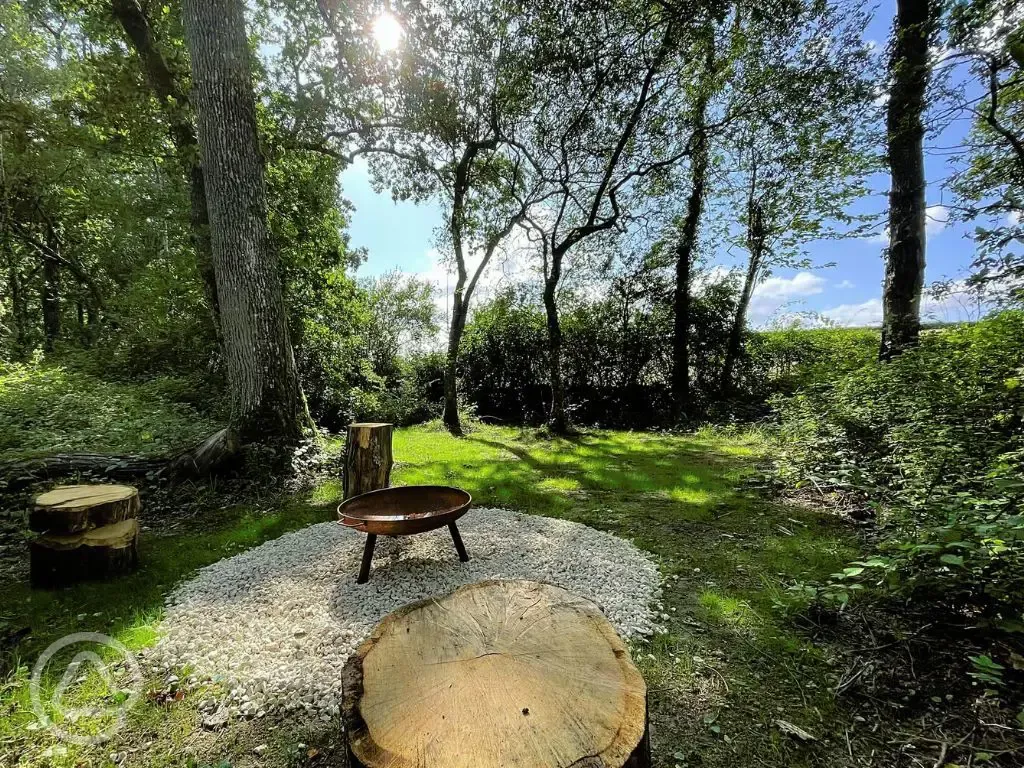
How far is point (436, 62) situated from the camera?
6.52 metres

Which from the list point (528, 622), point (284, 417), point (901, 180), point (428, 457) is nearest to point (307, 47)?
point (284, 417)

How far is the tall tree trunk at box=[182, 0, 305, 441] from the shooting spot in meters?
4.30

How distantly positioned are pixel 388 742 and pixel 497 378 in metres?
9.13

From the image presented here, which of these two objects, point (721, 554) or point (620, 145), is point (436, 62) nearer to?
point (620, 145)

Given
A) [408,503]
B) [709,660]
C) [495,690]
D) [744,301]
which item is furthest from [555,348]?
[495,690]

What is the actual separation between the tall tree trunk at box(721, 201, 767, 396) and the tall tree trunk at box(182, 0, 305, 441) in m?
8.16

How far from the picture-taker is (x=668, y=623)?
2076mm

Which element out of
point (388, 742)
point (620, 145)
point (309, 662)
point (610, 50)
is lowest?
point (309, 662)

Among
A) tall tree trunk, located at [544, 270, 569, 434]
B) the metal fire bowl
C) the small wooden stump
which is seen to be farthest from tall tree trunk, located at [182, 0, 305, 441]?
tall tree trunk, located at [544, 270, 569, 434]

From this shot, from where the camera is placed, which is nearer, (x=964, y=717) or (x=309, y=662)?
(x=964, y=717)

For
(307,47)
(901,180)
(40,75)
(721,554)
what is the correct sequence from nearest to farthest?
(721,554) < (901,180) < (307,47) < (40,75)

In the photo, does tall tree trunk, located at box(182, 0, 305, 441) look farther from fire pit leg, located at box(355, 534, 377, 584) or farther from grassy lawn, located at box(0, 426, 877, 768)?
fire pit leg, located at box(355, 534, 377, 584)

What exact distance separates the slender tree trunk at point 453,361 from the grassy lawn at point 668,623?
3.57m

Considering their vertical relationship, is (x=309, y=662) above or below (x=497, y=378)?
below
